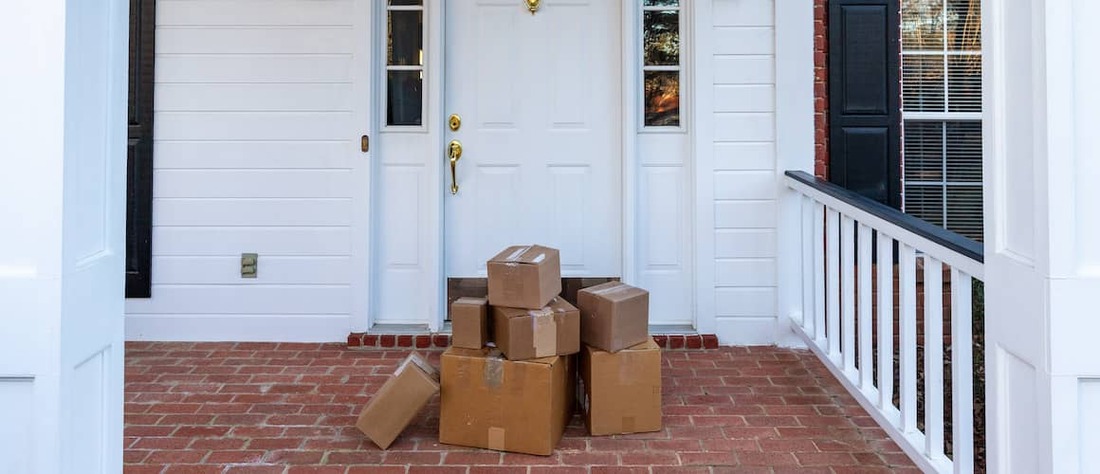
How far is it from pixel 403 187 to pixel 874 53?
2.46 meters

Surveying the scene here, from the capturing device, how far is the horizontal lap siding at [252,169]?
361 centimetres

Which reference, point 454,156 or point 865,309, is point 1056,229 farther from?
point 454,156

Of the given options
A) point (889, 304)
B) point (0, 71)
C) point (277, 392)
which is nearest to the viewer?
point (0, 71)

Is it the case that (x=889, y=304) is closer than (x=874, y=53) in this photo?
Yes

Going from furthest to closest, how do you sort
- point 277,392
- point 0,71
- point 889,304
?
point 277,392 < point 889,304 < point 0,71

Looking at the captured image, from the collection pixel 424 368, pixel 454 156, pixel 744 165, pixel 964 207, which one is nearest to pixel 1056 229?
pixel 424 368

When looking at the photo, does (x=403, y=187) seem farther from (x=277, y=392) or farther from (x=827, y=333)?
(x=827, y=333)

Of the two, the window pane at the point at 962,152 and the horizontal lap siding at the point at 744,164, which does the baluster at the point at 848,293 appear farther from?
the window pane at the point at 962,152

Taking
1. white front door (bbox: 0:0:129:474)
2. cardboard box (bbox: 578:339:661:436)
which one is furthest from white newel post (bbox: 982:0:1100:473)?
white front door (bbox: 0:0:129:474)

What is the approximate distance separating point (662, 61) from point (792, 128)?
2.39 ft

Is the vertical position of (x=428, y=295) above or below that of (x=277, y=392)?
above

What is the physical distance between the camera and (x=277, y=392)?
9.57 ft

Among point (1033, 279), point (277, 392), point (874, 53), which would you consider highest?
point (874, 53)

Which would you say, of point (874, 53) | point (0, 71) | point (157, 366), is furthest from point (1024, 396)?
point (157, 366)
